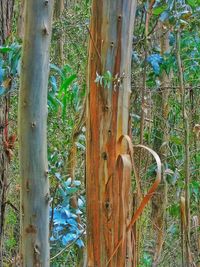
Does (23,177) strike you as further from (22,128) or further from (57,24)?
(57,24)

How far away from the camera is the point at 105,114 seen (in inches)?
57.2

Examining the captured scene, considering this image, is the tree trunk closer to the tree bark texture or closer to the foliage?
the tree bark texture

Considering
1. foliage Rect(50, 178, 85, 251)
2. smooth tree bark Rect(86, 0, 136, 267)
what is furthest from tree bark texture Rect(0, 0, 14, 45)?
foliage Rect(50, 178, 85, 251)

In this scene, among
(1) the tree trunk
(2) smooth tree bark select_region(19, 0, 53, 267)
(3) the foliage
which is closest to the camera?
(2) smooth tree bark select_region(19, 0, 53, 267)

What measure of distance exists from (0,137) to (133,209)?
53cm

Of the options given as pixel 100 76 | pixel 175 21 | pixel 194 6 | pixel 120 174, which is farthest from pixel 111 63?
pixel 194 6

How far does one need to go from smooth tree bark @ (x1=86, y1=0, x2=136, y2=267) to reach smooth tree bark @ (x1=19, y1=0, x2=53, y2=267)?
0.85ft

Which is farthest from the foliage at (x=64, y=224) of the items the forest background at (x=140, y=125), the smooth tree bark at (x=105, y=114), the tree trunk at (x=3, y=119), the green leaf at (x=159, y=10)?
the green leaf at (x=159, y=10)

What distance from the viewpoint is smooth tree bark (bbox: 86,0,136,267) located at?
1.42 meters

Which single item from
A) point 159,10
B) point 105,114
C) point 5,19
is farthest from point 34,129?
point 159,10

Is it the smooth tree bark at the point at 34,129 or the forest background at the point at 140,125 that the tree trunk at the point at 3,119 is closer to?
the forest background at the point at 140,125

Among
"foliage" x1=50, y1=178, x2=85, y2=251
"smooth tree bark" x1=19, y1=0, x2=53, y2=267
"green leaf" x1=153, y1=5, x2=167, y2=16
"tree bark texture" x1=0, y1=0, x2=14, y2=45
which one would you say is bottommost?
"foliage" x1=50, y1=178, x2=85, y2=251

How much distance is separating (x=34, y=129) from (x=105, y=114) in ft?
1.12

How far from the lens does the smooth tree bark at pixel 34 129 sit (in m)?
1.14
